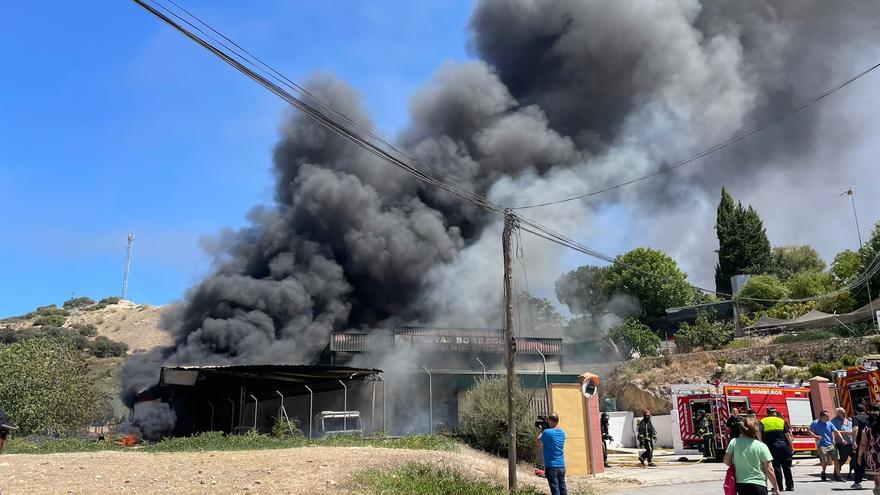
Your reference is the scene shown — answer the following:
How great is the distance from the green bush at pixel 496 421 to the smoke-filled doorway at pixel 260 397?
3.54 metres

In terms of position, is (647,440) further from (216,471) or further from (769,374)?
(769,374)

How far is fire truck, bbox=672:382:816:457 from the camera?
1731 cm

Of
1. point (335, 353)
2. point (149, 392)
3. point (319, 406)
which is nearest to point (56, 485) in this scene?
point (149, 392)

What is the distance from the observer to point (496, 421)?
1584 cm

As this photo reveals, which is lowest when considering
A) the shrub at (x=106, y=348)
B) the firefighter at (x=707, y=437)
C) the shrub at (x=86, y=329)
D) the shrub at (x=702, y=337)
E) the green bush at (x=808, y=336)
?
the firefighter at (x=707, y=437)

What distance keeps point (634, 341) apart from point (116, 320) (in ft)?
222

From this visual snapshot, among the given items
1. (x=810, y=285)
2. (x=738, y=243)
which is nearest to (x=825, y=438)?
(x=810, y=285)

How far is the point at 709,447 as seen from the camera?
57.2 ft

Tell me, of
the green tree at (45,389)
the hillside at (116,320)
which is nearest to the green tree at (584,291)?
the hillside at (116,320)

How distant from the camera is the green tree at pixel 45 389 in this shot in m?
21.7

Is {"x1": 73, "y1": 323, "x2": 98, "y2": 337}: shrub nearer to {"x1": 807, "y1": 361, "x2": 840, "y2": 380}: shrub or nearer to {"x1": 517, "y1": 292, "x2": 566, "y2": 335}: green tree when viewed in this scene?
{"x1": 517, "y1": 292, "x2": 566, "y2": 335}: green tree

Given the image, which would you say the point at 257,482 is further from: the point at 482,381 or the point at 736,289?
the point at 736,289

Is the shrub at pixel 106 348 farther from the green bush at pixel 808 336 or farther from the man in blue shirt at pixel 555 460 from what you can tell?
the man in blue shirt at pixel 555 460

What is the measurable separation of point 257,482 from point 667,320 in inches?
2063
